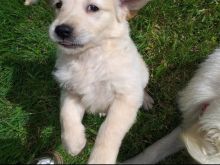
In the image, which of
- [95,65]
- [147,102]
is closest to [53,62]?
[147,102]

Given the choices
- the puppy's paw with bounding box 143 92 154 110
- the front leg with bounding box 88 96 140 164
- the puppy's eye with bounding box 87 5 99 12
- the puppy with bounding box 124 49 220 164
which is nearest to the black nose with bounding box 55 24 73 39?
the puppy's eye with bounding box 87 5 99 12

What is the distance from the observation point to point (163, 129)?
380 cm

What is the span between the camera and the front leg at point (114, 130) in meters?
2.37

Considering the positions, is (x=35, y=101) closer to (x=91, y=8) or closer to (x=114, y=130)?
(x=91, y=8)

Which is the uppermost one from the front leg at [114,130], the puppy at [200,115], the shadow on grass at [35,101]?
the front leg at [114,130]

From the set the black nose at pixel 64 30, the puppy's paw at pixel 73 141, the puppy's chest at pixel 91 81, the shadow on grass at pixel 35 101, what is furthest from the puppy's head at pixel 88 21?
the shadow on grass at pixel 35 101

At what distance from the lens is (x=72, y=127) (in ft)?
9.21

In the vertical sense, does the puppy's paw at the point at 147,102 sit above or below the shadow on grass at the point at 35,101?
above

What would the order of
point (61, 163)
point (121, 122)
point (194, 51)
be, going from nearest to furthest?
point (61, 163) → point (121, 122) → point (194, 51)

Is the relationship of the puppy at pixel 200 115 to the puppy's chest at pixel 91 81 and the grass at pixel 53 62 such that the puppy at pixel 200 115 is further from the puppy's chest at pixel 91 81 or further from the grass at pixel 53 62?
the puppy's chest at pixel 91 81

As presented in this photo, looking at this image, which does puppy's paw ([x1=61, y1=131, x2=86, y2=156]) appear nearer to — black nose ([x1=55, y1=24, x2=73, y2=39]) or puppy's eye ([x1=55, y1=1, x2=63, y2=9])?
black nose ([x1=55, y1=24, x2=73, y2=39])

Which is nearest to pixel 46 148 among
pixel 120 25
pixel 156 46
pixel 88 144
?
pixel 88 144

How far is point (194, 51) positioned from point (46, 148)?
64.3 inches

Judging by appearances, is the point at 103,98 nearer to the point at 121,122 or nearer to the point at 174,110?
the point at 121,122
